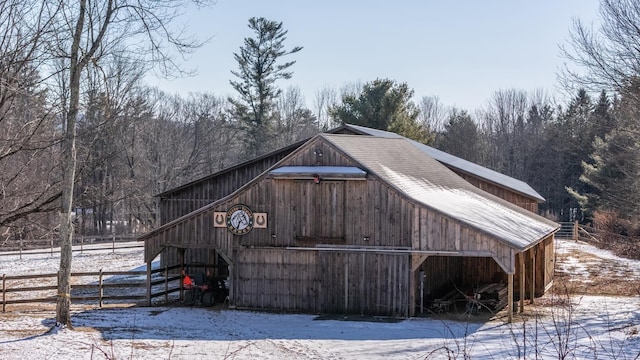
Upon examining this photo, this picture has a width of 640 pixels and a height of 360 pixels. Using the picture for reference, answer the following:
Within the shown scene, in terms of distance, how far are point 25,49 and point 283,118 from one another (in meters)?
63.3

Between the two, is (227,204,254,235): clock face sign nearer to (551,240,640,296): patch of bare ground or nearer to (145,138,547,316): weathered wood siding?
(145,138,547,316): weathered wood siding

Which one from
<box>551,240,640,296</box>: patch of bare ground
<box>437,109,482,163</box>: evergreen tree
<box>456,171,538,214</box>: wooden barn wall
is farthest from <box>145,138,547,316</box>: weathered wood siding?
<box>437,109,482,163</box>: evergreen tree

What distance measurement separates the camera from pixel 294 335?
15570mm

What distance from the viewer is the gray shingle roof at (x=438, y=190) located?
1789 cm

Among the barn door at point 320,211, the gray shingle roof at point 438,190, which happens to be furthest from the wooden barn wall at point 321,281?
the gray shingle roof at point 438,190

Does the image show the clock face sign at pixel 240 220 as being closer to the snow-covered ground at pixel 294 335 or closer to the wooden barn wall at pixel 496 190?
the snow-covered ground at pixel 294 335

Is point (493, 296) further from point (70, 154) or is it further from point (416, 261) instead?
point (70, 154)

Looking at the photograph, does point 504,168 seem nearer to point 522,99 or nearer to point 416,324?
point 522,99

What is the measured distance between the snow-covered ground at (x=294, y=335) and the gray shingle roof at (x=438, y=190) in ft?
7.52

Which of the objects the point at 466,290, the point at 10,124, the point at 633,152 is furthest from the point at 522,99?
the point at 10,124

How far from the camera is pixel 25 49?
41.7 feet

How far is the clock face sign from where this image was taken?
19234 millimetres

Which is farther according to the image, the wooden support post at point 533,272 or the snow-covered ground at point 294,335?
the wooden support post at point 533,272

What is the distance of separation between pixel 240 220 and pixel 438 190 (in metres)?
6.38
